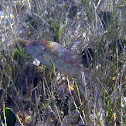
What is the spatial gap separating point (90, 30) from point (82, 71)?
1098 millimetres

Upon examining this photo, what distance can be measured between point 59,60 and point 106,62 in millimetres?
657

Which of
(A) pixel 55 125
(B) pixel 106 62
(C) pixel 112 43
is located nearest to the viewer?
(A) pixel 55 125

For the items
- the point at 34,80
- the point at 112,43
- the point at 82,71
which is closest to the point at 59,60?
the point at 82,71

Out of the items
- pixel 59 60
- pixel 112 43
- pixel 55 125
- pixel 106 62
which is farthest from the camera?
pixel 112 43

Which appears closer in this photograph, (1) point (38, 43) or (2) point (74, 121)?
(2) point (74, 121)

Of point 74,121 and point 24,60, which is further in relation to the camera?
point 24,60

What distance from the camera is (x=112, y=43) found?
8.18ft

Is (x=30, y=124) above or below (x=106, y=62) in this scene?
below

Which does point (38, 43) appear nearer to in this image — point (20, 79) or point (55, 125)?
point (20, 79)

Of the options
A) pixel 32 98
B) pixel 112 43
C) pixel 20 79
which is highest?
pixel 112 43

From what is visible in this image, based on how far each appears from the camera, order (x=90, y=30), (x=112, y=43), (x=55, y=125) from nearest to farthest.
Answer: (x=55, y=125), (x=112, y=43), (x=90, y=30)

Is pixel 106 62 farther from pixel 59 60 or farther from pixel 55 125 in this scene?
pixel 55 125

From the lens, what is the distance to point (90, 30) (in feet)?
8.93

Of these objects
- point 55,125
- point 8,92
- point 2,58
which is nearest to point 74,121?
point 55,125
